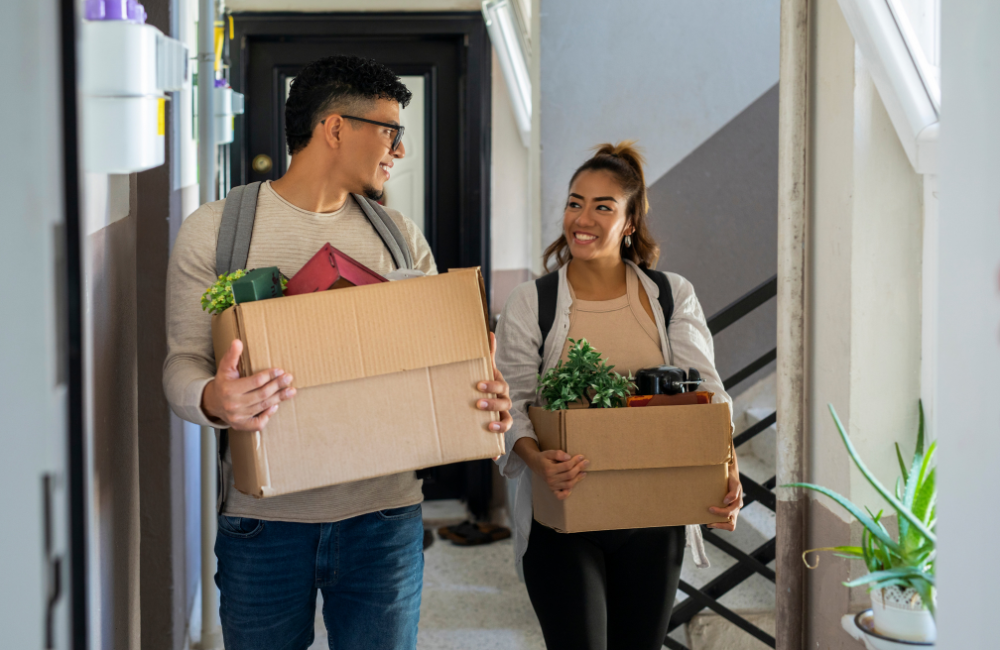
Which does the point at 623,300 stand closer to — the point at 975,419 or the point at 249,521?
the point at 249,521

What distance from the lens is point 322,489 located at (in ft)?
4.50

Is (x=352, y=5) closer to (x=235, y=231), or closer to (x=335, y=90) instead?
(x=335, y=90)

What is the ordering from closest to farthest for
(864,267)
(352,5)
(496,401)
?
(496,401)
(864,267)
(352,5)

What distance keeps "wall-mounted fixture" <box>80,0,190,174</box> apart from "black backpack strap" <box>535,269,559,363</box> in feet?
2.72

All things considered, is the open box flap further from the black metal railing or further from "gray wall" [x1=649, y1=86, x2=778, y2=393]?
"gray wall" [x1=649, y1=86, x2=778, y2=393]

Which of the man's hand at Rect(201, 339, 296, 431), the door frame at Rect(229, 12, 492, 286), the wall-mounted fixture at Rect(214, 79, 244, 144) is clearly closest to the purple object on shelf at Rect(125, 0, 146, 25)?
the man's hand at Rect(201, 339, 296, 431)

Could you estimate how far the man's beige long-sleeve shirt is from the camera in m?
1.35

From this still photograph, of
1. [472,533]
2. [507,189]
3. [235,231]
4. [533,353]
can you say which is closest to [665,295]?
[533,353]

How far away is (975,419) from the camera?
1.90 ft

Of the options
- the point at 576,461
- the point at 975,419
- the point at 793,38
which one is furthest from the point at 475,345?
the point at 793,38

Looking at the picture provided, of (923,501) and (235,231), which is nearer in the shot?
(235,231)

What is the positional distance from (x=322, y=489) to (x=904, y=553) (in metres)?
1.05

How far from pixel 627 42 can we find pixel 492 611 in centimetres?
211

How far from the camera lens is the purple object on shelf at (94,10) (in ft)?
4.51
